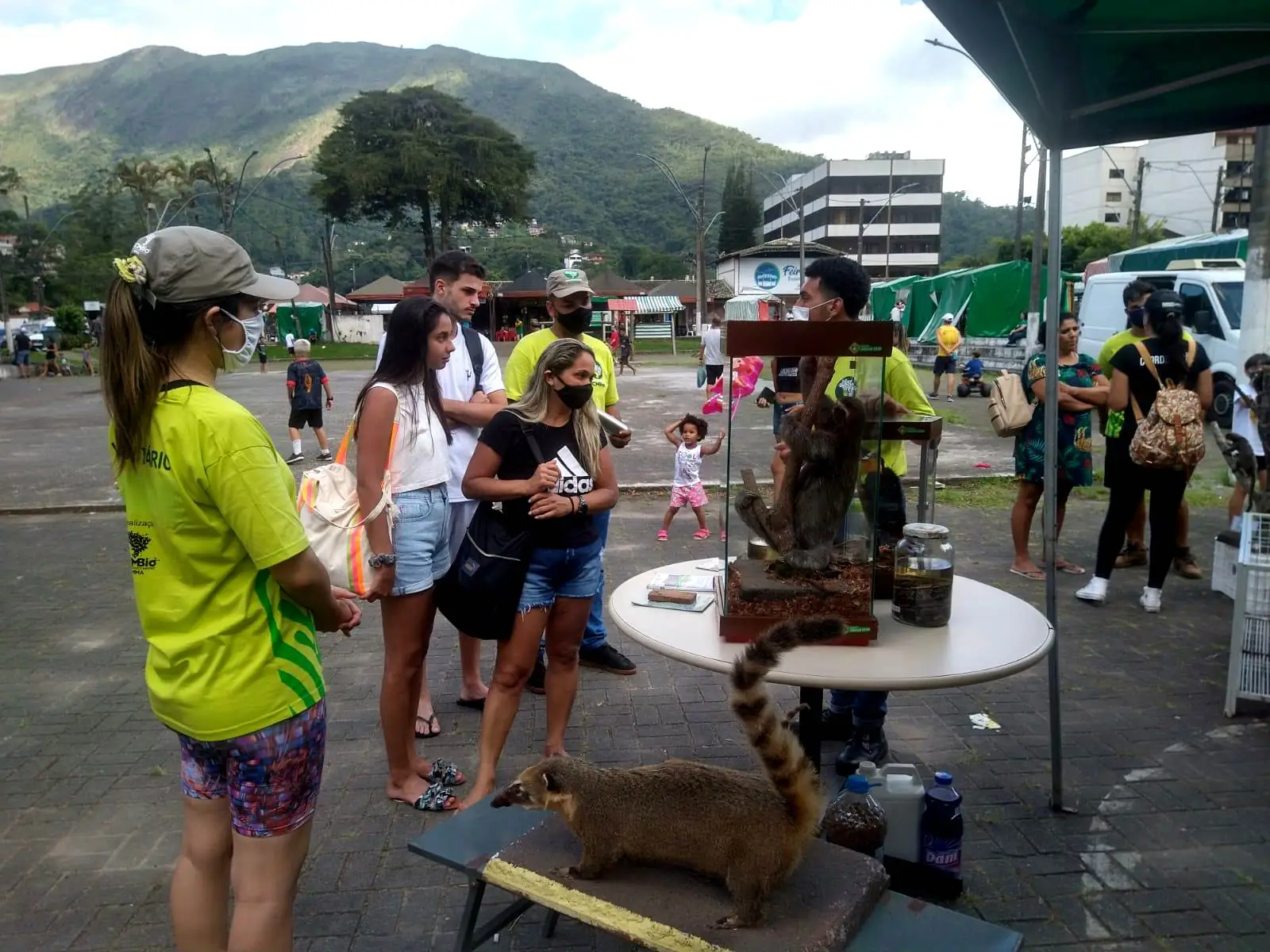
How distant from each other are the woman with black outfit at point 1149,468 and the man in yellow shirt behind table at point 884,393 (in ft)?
8.11

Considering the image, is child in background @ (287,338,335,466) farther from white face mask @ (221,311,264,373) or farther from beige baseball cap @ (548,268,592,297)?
white face mask @ (221,311,264,373)

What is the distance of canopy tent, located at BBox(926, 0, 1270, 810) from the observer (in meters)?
2.54

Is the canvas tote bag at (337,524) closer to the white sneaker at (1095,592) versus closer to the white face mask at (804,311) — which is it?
the white face mask at (804,311)

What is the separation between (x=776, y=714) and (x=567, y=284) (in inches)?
99.7

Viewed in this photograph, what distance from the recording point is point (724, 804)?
7.04 ft

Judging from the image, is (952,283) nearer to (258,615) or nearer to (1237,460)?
(1237,460)

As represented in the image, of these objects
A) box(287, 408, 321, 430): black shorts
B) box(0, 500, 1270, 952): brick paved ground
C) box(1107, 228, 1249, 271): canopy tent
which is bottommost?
box(0, 500, 1270, 952): brick paved ground

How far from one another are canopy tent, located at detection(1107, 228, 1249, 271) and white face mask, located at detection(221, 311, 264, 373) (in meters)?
19.8

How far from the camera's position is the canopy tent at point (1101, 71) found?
2.54 meters

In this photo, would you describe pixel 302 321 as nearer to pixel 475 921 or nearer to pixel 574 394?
pixel 574 394

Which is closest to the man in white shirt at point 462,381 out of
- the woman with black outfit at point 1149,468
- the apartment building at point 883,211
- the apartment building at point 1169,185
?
the woman with black outfit at point 1149,468

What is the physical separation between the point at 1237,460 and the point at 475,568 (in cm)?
424

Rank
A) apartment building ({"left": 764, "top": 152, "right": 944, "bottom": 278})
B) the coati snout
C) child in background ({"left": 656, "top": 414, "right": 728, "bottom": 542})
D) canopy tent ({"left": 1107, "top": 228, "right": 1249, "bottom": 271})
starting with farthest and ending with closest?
1. apartment building ({"left": 764, "top": 152, "right": 944, "bottom": 278})
2. canopy tent ({"left": 1107, "top": 228, "right": 1249, "bottom": 271})
3. child in background ({"left": 656, "top": 414, "right": 728, "bottom": 542})
4. the coati snout

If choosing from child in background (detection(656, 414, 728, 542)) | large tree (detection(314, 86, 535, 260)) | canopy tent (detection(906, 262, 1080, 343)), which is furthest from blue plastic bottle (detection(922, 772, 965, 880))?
large tree (detection(314, 86, 535, 260))
